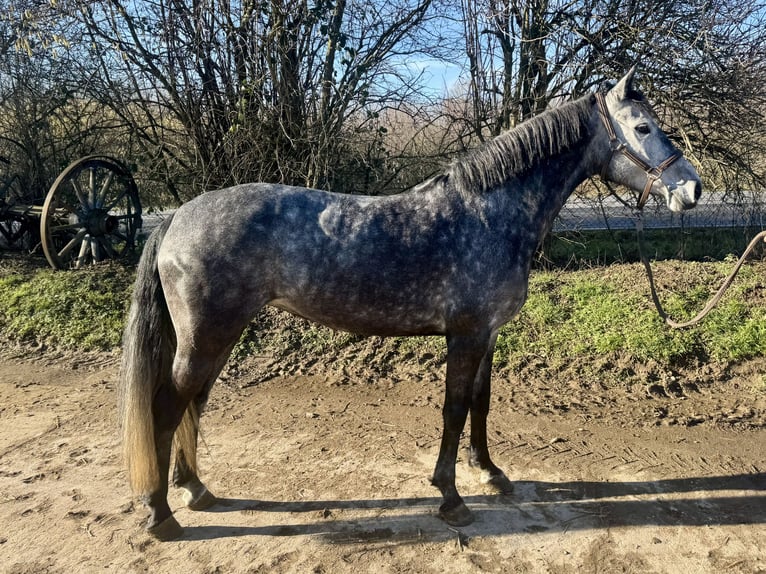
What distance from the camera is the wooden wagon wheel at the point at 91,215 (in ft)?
21.5

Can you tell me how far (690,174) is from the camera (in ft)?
8.56

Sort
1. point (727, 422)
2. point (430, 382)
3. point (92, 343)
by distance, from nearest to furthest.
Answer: point (727, 422), point (430, 382), point (92, 343)

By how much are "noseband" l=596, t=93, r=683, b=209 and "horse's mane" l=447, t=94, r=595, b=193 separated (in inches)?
2.6

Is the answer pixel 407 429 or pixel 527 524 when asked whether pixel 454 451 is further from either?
pixel 407 429

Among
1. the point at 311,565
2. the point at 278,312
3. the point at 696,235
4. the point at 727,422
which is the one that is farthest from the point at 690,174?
the point at 696,235

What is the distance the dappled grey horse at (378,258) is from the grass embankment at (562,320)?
2264mm

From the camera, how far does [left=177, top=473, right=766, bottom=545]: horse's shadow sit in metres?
2.69

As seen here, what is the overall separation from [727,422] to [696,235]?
498 centimetres

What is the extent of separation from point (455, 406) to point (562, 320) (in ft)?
9.15

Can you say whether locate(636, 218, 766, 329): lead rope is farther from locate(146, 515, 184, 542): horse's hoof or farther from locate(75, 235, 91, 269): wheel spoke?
locate(75, 235, 91, 269): wheel spoke

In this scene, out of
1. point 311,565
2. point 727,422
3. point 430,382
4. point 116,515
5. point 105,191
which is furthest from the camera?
point 105,191

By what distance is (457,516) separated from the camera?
2.75 metres

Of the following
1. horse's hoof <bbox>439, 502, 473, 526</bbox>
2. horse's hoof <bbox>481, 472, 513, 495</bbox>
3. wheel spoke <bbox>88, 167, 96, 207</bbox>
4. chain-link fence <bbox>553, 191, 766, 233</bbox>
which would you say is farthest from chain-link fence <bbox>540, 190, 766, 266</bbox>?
wheel spoke <bbox>88, 167, 96, 207</bbox>

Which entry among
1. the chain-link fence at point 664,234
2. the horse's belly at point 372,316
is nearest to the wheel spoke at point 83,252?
the horse's belly at point 372,316
